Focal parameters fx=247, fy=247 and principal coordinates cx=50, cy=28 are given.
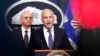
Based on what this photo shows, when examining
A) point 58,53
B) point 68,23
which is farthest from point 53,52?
point 68,23

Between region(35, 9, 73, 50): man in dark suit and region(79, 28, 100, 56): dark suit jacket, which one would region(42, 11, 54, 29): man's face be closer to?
region(35, 9, 73, 50): man in dark suit

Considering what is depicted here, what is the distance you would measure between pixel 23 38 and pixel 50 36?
0.17m

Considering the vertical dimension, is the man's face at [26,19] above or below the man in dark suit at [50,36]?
above

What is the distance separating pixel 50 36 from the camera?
1.58m

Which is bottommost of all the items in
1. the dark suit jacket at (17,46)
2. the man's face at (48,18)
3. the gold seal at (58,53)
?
the gold seal at (58,53)

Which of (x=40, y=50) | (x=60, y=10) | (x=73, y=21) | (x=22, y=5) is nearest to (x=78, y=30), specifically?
(x=73, y=21)

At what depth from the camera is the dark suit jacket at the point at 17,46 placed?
154cm

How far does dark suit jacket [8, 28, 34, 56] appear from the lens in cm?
154

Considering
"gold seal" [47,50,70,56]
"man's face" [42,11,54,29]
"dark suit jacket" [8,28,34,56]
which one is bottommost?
"gold seal" [47,50,70,56]

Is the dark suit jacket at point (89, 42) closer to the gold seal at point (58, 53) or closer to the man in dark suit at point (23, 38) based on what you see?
the gold seal at point (58, 53)

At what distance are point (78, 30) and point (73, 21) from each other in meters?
0.07

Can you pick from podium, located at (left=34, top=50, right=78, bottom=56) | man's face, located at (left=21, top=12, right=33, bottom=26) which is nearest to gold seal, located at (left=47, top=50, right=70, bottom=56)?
podium, located at (left=34, top=50, right=78, bottom=56)

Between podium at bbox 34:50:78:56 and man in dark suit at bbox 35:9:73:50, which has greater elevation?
man in dark suit at bbox 35:9:73:50

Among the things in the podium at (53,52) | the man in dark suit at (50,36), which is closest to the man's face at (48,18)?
the man in dark suit at (50,36)
